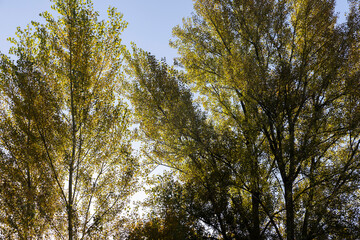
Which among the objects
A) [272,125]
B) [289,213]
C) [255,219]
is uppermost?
[272,125]

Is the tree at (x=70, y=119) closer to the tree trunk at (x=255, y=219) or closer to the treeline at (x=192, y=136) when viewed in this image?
the treeline at (x=192, y=136)

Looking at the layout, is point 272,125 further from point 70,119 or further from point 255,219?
point 70,119

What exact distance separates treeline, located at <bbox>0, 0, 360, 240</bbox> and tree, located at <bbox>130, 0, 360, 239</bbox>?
0.04m

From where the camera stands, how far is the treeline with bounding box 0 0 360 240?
8.11 meters

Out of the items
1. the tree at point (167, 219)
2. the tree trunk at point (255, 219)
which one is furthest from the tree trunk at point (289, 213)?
the tree at point (167, 219)

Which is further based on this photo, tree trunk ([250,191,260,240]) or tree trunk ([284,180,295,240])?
tree trunk ([250,191,260,240])

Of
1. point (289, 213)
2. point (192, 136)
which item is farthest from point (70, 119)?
point (289, 213)

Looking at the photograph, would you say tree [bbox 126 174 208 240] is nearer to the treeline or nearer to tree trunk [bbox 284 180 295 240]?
the treeline

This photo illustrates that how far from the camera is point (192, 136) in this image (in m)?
9.31

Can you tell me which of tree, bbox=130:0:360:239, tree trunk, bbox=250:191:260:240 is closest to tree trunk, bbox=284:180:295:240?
tree, bbox=130:0:360:239

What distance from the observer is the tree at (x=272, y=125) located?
8.47 meters

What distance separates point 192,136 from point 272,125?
2517mm

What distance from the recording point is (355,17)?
30.8 feet

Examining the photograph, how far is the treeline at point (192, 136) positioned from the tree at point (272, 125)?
1.7 inches
